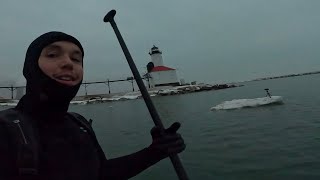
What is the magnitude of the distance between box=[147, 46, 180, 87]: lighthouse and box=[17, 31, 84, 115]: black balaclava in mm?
84783

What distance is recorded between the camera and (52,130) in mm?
2164

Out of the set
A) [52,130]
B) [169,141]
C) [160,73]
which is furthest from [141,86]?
[160,73]

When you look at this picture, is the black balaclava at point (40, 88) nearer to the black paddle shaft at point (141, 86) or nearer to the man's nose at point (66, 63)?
the man's nose at point (66, 63)

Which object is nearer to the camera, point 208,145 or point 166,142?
point 166,142

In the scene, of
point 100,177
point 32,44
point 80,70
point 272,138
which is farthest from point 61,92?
point 272,138

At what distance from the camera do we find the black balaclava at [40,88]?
6.88 feet

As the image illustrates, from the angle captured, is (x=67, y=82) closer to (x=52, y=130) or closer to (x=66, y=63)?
(x=66, y=63)

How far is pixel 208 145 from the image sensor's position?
468 inches

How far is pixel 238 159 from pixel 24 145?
8.31m

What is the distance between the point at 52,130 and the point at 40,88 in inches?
12.4

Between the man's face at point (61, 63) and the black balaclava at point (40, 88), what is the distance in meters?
0.03


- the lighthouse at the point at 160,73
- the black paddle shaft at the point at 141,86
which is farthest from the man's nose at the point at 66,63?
the lighthouse at the point at 160,73

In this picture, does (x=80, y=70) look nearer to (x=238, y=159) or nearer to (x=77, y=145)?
(x=77, y=145)

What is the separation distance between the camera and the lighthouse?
89.4m
